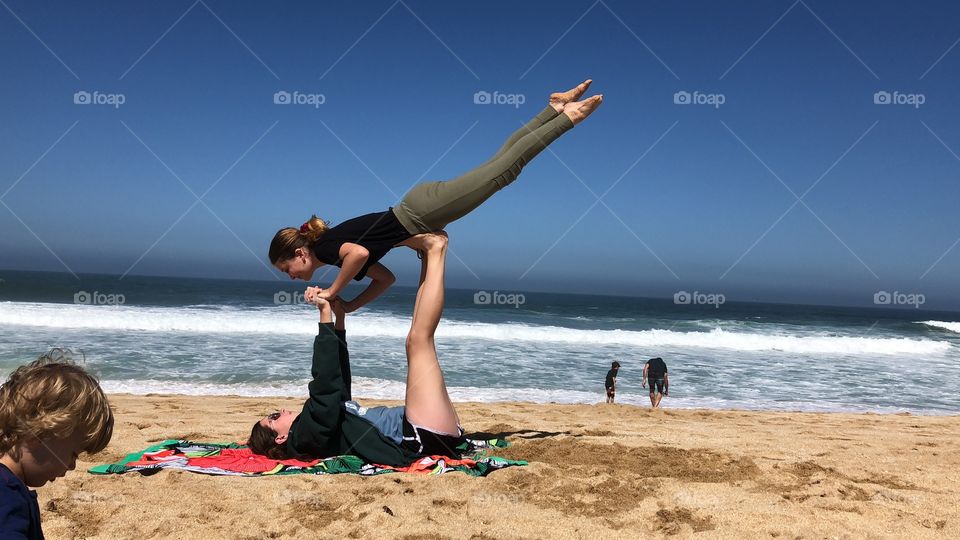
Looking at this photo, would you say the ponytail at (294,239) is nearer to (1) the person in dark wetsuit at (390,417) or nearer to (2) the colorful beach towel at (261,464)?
(1) the person in dark wetsuit at (390,417)

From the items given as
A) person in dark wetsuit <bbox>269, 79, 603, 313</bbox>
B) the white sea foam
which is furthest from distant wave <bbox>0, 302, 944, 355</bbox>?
person in dark wetsuit <bbox>269, 79, 603, 313</bbox>

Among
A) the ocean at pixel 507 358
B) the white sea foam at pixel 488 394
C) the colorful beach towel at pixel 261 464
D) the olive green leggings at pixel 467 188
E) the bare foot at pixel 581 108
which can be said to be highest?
the bare foot at pixel 581 108

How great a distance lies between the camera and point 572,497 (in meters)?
3.88

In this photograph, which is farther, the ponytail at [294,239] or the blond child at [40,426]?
the ponytail at [294,239]

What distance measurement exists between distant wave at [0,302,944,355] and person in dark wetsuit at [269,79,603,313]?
1544 centimetres

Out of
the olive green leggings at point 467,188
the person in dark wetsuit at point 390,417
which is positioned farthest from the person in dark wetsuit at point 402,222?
the person in dark wetsuit at point 390,417

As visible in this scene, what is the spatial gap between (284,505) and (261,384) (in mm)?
7770

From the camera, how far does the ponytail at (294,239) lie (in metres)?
4.64

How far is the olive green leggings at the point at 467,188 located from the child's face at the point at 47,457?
9.97 feet

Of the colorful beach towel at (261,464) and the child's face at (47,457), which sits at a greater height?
the child's face at (47,457)

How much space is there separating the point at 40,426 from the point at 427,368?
2.86m

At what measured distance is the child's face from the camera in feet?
5.30

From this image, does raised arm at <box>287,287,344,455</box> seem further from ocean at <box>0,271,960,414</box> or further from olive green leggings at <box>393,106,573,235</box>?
ocean at <box>0,271,960,414</box>

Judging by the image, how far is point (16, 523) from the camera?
1509 mm
